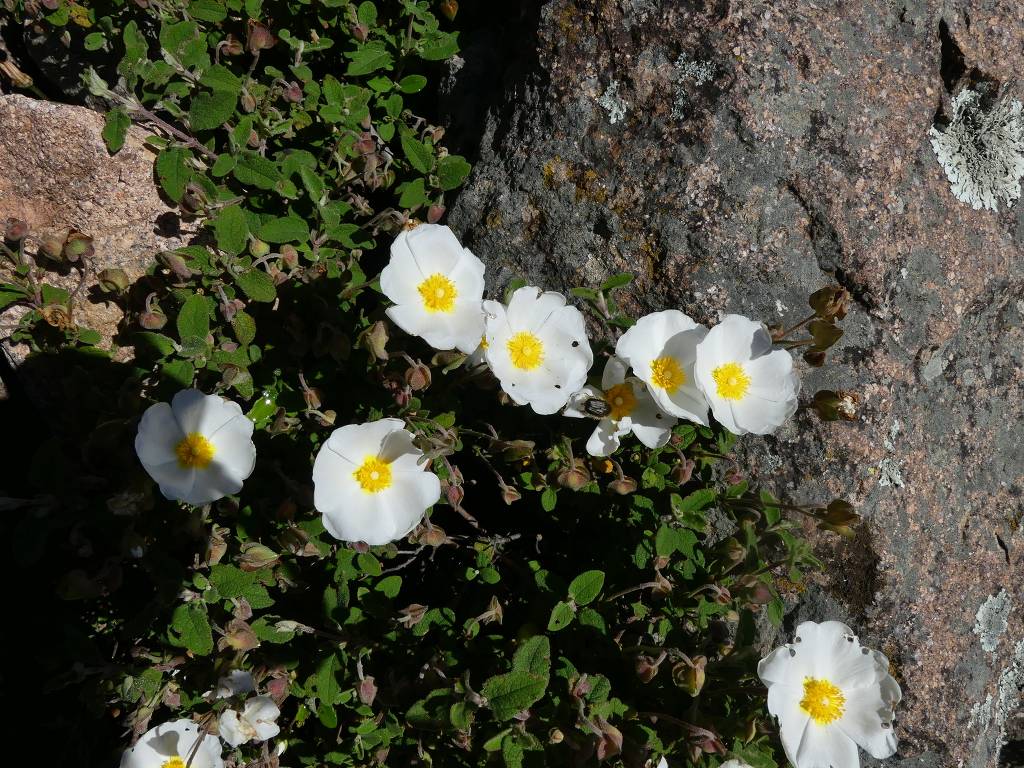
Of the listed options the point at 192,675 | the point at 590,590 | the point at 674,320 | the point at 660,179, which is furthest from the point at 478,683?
the point at 660,179

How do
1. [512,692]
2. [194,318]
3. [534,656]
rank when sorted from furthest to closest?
[194,318]
[534,656]
[512,692]

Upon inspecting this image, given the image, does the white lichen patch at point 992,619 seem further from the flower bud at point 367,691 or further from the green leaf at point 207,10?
the green leaf at point 207,10

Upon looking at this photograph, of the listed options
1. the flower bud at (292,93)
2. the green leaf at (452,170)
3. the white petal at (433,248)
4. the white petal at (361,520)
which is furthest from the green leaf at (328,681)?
the flower bud at (292,93)

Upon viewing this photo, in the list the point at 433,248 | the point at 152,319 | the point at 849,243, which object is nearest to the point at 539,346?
the point at 433,248

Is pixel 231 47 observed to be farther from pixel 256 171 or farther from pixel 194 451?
pixel 194 451

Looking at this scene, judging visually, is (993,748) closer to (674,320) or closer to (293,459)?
(674,320)

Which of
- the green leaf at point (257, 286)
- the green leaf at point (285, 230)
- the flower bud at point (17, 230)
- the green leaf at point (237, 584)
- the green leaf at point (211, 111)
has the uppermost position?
the green leaf at point (211, 111)

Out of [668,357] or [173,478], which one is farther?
[668,357]
